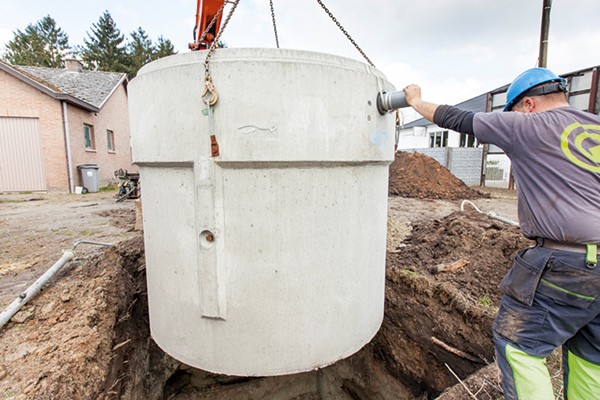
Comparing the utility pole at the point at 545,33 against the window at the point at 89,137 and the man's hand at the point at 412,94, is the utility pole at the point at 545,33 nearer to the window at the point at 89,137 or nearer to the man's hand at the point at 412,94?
the man's hand at the point at 412,94

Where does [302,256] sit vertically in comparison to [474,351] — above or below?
above

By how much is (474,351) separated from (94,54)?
136 ft

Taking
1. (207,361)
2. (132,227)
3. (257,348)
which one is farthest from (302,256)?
(132,227)

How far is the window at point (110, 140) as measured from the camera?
53.1 ft

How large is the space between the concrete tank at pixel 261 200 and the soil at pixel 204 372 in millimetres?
817

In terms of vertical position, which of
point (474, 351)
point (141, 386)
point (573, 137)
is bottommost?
point (141, 386)

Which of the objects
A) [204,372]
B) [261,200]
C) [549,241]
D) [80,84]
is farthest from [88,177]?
[549,241]

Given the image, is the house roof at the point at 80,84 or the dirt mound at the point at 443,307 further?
the house roof at the point at 80,84

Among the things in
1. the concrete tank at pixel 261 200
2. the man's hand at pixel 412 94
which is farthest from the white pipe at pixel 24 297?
the man's hand at pixel 412 94

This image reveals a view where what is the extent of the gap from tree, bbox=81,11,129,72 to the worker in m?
39.1

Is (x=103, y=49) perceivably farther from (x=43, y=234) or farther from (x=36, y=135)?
(x=43, y=234)

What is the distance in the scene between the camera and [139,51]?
1337 inches

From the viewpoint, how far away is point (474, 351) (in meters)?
2.83

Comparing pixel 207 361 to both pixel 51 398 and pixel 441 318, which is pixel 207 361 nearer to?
pixel 51 398
